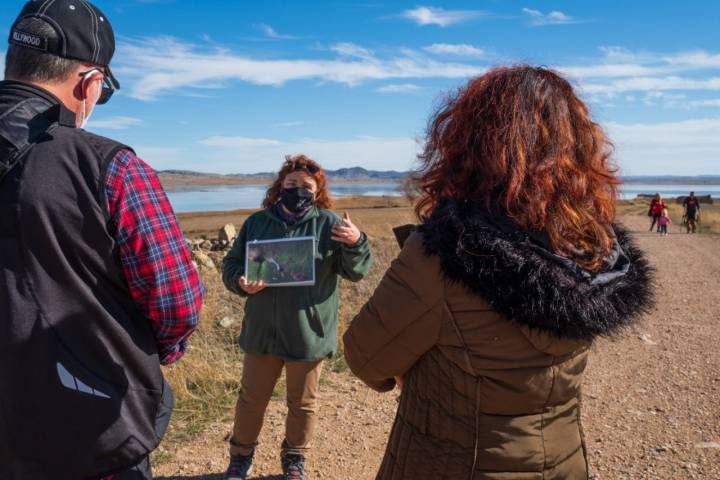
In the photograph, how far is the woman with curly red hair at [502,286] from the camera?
1851mm

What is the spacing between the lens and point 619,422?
532 centimetres

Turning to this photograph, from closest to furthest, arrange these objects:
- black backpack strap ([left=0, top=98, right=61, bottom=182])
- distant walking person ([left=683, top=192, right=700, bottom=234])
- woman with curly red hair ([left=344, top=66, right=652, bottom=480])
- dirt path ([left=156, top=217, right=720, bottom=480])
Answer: black backpack strap ([left=0, top=98, right=61, bottom=182]) < woman with curly red hair ([left=344, top=66, right=652, bottom=480]) < dirt path ([left=156, top=217, right=720, bottom=480]) < distant walking person ([left=683, top=192, right=700, bottom=234])

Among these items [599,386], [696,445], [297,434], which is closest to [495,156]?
[297,434]

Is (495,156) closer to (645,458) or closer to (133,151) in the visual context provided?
(133,151)

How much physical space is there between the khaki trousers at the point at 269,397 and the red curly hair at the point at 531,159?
2.24 metres

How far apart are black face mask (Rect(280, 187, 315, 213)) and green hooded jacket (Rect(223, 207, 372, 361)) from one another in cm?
7

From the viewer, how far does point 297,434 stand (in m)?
4.09

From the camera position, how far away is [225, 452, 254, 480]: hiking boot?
4.09 m

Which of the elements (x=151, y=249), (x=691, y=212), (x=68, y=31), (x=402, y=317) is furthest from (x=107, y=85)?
(x=691, y=212)

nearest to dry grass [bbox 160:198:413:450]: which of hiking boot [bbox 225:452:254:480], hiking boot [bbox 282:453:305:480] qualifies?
hiking boot [bbox 225:452:254:480]

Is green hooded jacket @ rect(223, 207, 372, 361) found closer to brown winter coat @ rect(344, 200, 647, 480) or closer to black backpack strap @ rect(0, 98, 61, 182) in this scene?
brown winter coat @ rect(344, 200, 647, 480)

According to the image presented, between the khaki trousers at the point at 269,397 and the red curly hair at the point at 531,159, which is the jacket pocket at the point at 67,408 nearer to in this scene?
the red curly hair at the point at 531,159

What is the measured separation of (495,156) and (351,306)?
23.8 feet

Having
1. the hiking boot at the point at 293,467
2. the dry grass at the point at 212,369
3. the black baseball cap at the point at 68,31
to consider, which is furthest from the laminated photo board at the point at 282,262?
the black baseball cap at the point at 68,31
